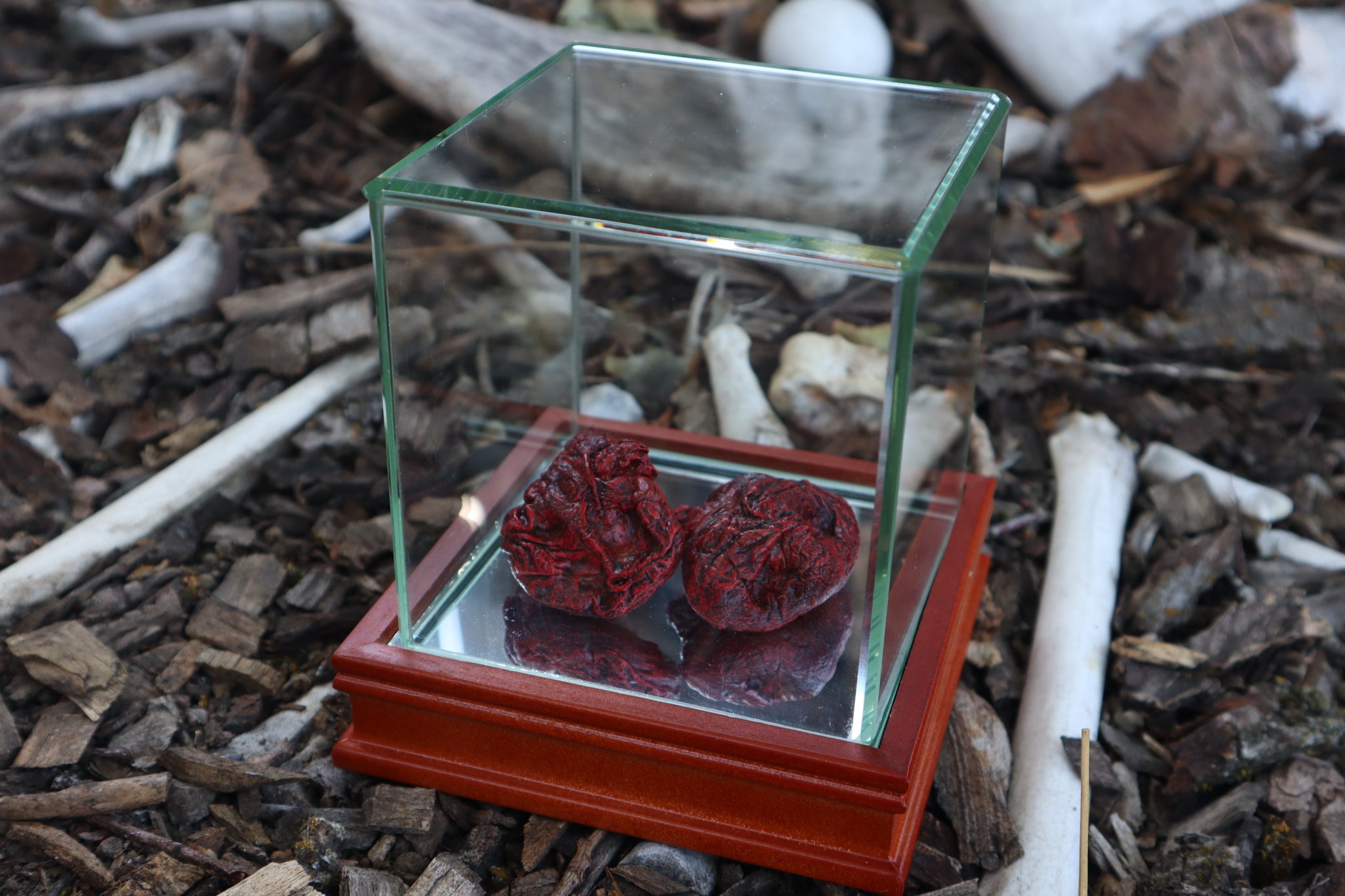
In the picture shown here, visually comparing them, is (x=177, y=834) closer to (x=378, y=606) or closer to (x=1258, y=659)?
(x=378, y=606)

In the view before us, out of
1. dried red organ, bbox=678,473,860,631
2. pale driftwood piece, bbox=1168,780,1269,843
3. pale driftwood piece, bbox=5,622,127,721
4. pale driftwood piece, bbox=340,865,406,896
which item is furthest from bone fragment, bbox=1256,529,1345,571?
pale driftwood piece, bbox=5,622,127,721

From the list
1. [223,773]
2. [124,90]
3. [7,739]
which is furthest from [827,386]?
[124,90]

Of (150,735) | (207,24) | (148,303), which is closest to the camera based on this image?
(150,735)

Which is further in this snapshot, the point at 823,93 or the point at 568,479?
the point at 823,93

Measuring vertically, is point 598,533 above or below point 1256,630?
above

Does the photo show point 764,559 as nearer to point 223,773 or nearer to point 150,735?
point 223,773

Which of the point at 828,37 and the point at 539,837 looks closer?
the point at 539,837

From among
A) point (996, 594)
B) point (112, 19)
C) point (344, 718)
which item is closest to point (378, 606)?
point (344, 718)

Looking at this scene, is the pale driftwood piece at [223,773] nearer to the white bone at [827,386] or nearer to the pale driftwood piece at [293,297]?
the white bone at [827,386]
